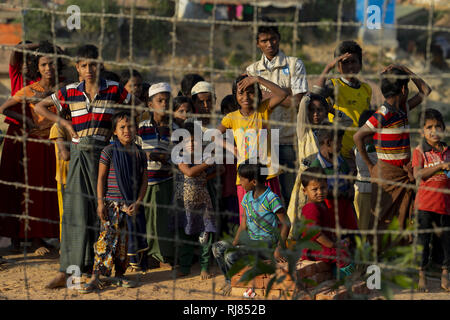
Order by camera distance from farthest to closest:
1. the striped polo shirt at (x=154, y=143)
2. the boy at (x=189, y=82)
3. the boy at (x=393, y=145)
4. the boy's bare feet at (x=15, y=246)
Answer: the boy's bare feet at (x=15, y=246), the boy at (x=189, y=82), the striped polo shirt at (x=154, y=143), the boy at (x=393, y=145)

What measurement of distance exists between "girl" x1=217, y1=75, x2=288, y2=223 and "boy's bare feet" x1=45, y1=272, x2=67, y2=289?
132 cm

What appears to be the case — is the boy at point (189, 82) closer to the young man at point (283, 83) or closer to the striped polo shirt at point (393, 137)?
the young man at point (283, 83)

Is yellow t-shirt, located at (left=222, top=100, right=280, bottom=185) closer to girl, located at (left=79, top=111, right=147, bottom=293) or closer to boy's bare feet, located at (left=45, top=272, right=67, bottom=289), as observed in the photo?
girl, located at (left=79, top=111, right=147, bottom=293)

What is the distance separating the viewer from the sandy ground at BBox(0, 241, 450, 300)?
4.63 m

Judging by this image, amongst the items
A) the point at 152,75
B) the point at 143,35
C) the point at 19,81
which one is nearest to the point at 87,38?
the point at 143,35

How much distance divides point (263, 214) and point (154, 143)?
45.2 inches

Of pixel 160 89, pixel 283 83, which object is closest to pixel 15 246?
pixel 160 89

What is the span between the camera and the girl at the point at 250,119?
4.84 metres

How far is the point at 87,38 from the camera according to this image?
22906 mm

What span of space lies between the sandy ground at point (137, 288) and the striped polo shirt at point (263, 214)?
0.44 metres

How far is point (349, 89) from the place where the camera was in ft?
17.7

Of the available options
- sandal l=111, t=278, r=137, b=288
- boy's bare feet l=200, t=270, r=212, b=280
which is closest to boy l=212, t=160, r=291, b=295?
boy's bare feet l=200, t=270, r=212, b=280

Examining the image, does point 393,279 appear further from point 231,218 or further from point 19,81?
point 19,81

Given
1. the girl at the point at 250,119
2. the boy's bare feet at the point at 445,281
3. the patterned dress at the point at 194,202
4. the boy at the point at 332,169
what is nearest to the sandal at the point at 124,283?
the patterned dress at the point at 194,202
